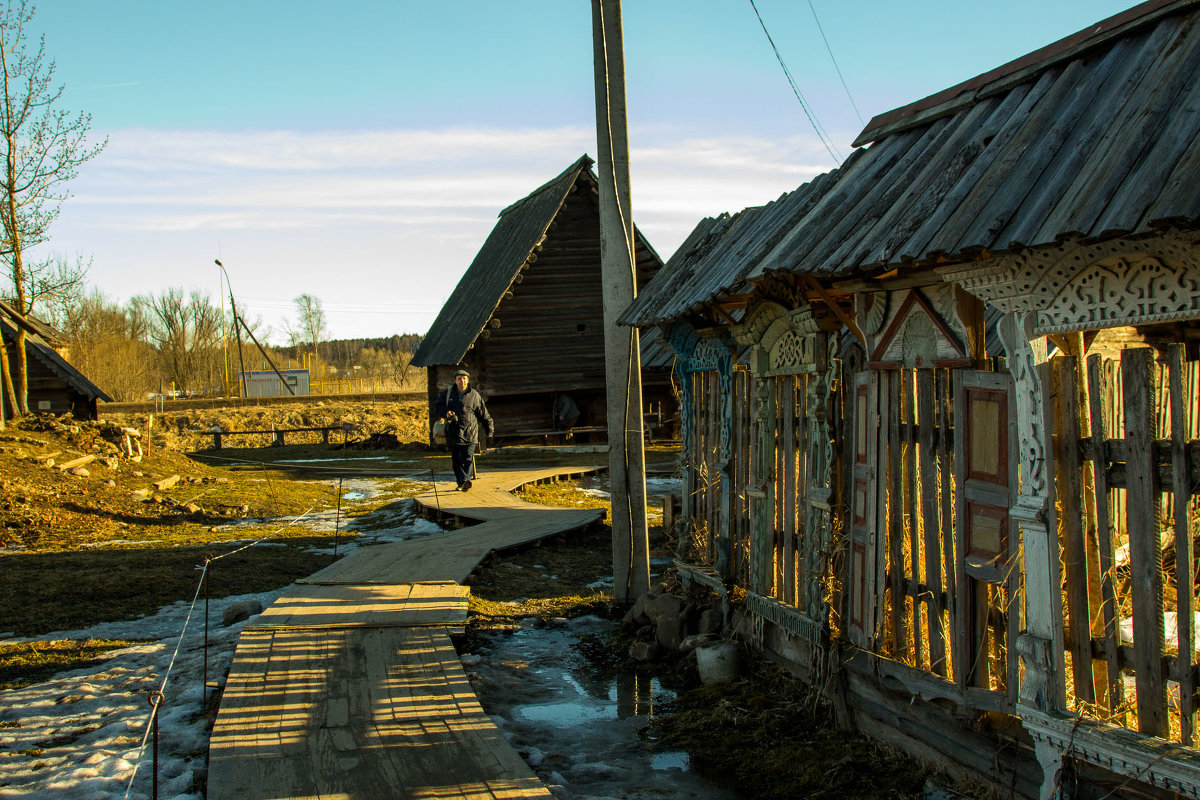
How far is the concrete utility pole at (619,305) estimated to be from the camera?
802 cm

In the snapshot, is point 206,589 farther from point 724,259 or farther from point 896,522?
point 896,522

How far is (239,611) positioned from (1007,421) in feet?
20.8

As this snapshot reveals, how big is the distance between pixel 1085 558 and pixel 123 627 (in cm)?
716

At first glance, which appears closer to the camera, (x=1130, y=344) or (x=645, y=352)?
(x=1130, y=344)

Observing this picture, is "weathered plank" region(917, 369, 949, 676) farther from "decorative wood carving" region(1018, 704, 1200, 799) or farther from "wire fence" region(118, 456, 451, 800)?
"wire fence" region(118, 456, 451, 800)

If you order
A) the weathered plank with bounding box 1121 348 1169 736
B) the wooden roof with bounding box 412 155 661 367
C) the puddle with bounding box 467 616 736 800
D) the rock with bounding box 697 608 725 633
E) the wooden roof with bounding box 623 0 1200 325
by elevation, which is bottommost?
the puddle with bounding box 467 616 736 800

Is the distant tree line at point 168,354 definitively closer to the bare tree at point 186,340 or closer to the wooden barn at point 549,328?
the bare tree at point 186,340

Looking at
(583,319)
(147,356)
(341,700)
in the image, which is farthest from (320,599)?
(147,356)

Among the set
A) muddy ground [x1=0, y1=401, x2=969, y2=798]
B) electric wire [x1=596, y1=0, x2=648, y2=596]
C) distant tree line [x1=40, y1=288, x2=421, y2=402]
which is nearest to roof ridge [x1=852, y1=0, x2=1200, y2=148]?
electric wire [x1=596, y1=0, x2=648, y2=596]

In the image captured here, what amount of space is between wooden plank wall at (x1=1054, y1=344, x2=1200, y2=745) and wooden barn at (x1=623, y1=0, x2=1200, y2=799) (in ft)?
0.03

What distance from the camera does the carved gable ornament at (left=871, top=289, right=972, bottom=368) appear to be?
445cm

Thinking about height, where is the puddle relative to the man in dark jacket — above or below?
below

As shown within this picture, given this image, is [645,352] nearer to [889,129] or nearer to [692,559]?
[692,559]

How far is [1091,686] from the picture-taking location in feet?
11.9
